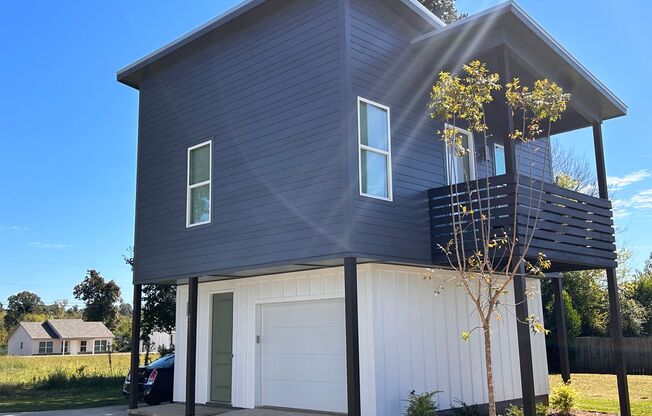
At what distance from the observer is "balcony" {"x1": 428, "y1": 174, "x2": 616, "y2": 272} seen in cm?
915

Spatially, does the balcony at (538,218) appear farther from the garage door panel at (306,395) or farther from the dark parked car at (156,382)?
the dark parked car at (156,382)

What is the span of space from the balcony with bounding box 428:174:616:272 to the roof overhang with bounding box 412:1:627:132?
207 cm

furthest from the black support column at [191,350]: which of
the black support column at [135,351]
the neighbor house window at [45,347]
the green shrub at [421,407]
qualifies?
the neighbor house window at [45,347]

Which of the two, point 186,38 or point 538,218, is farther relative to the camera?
point 186,38

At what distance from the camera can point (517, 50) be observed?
32.6 feet

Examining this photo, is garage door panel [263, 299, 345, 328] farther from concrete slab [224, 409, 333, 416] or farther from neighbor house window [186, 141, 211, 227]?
neighbor house window [186, 141, 211, 227]

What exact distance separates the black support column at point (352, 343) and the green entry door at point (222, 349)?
4.59 metres

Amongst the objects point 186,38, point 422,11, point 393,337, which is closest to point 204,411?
point 393,337

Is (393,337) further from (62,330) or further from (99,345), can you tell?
(99,345)

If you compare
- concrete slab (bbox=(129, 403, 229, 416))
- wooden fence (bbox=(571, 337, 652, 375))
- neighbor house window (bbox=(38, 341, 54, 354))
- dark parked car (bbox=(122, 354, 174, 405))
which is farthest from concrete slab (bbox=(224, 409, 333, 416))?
neighbor house window (bbox=(38, 341, 54, 354))

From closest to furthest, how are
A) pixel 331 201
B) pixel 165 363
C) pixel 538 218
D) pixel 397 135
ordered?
1. pixel 331 201
2. pixel 538 218
3. pixel 397 135
4. pixel 165 363

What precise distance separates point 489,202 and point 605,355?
1574 cm

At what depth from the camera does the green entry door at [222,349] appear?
12453mm

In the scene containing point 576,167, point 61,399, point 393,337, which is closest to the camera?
point 393,337
